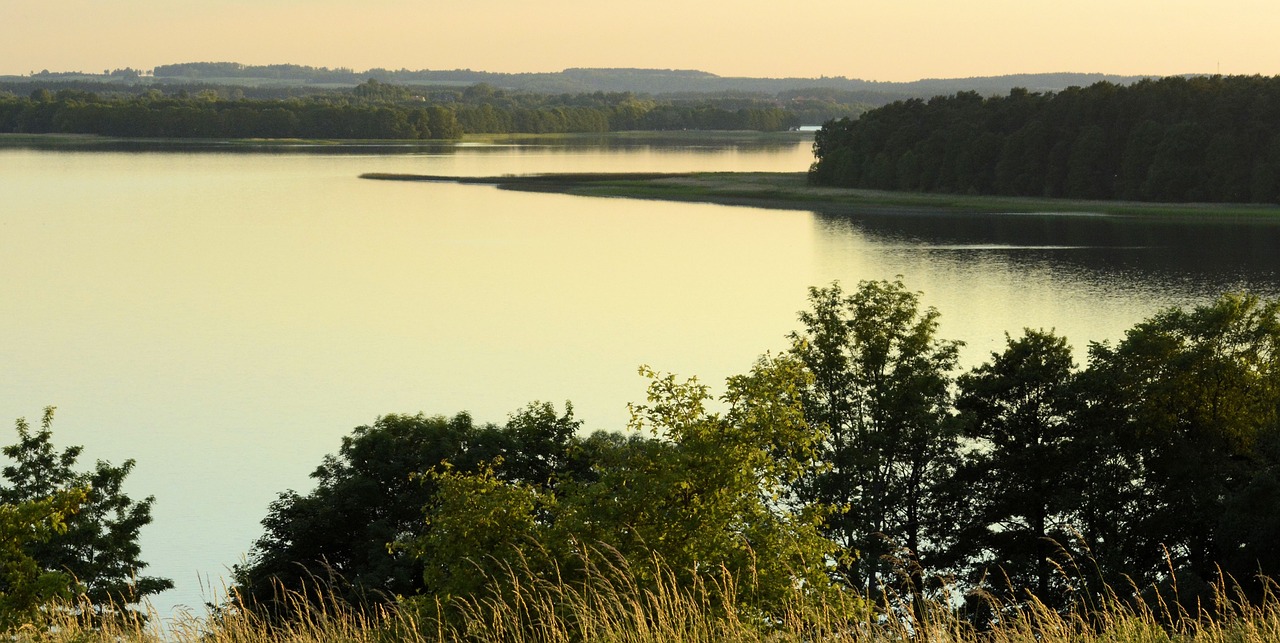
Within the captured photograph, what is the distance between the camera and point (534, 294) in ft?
204

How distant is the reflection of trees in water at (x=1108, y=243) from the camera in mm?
65812

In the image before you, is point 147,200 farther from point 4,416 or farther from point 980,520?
point 980,520

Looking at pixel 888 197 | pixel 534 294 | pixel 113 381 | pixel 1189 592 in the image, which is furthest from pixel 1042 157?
pixel 1189 592

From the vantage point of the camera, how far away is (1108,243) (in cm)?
8031

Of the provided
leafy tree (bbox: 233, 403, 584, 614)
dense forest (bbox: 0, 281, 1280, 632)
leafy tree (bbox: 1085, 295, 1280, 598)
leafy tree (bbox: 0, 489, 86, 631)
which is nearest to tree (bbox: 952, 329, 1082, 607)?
dense forest (bbox: 0, 281, 1280, 632)

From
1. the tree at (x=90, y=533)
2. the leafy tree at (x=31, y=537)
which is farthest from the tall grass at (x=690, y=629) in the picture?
the tree at (x=90, y=533)

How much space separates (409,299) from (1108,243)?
135 ft

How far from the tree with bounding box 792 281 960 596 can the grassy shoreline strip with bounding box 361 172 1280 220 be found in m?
72.1

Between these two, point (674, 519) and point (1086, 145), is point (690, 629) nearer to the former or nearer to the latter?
point (674, 519)

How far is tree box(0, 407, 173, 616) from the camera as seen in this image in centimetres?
2203

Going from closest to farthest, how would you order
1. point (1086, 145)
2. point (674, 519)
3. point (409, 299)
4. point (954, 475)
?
1. point (674, 519)
2. point (954, 475)
3. point (409, 299)
4. point (1086, 145)

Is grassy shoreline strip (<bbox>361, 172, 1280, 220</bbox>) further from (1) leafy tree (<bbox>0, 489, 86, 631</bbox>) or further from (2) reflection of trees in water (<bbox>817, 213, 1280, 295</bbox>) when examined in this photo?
(1) leafy tree (<bbox>0, 489, 86, 631</bbox>)

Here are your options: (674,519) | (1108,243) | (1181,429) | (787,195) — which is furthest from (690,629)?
(787,195)

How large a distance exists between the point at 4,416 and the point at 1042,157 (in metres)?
89.8
